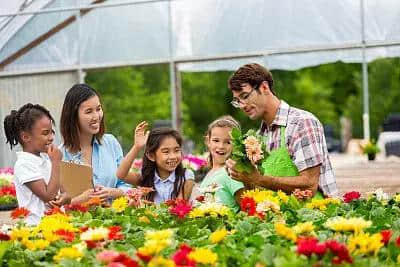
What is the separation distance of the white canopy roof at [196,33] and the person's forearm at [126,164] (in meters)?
8.39

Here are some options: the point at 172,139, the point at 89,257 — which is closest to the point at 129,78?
the point at 172,139

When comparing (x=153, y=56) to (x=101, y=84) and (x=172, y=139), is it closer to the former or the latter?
(x=172, y=139)

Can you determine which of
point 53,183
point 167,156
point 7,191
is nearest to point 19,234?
point 53,183

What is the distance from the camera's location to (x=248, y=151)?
3.47 metres

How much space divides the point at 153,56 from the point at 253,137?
9.74 meters

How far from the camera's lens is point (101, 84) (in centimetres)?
2494

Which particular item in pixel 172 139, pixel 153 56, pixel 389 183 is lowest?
pixel 389 183

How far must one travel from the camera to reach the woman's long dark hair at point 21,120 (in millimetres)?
4219

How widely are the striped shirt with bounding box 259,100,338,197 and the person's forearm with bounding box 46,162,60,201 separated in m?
0.85

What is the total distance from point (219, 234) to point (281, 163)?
1158 mm

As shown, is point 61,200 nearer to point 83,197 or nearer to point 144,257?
point 83,197

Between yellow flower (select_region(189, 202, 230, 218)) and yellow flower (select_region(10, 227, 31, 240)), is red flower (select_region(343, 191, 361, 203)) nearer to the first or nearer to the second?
yellow flower (select_region(189, 202, 230, 218))

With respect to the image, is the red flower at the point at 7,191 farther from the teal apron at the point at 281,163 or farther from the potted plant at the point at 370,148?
the potted plant at the point at 370,148

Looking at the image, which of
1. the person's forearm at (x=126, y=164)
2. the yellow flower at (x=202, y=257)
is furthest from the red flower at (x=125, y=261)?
the person's forearm at (x=126, y=164)
